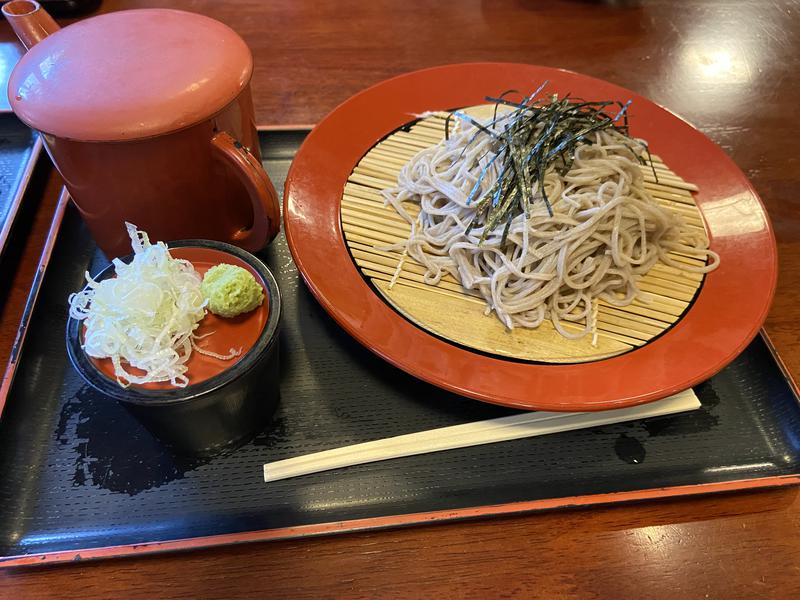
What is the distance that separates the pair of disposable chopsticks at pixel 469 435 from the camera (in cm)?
99

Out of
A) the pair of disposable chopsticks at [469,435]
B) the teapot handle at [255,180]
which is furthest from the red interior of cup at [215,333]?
the pair of disposable chopsticks at [469,435]

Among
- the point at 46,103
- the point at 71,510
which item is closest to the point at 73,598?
the point at 71,510

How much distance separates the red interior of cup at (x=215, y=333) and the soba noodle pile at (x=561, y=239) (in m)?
0.35

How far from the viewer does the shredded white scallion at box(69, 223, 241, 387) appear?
2.72 feet

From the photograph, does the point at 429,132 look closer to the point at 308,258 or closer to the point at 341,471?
the point at 308,258

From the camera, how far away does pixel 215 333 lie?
920 mm

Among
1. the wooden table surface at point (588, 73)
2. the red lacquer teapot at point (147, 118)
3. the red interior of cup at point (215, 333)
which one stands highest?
the red lacquer teapot at point (147, 118)

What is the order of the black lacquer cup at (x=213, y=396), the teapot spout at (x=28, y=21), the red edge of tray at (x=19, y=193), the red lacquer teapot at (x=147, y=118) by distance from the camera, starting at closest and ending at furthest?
the black lacquer cup at (x=213, y=396) → the red lacquer teapot at (x=147, y=118) → the teapot spout at (x=28, y=21) → the red edge of tray at (x=19, y=193)

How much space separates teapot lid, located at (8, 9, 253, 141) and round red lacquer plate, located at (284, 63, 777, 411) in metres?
0.31

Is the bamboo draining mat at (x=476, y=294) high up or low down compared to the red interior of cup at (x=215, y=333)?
down

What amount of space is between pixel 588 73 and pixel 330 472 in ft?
5.95

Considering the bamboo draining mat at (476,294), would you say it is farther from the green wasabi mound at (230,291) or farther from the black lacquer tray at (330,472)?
the green wasabi mound at (230,291)

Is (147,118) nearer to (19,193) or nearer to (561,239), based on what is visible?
(19,193)

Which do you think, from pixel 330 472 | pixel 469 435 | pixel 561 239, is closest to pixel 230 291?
pixel 330 472
